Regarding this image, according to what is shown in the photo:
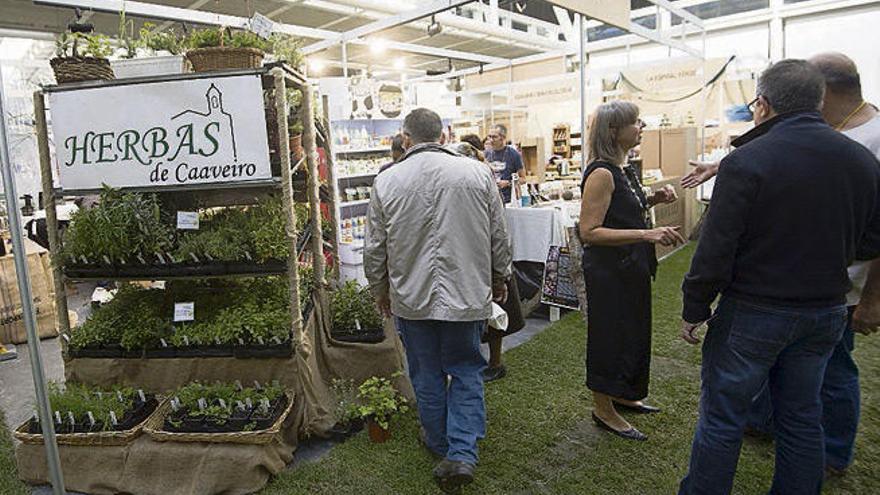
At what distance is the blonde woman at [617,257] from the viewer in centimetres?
235

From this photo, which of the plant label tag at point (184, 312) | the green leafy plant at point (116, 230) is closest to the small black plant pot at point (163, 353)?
the plant label tag at point (184, 312)

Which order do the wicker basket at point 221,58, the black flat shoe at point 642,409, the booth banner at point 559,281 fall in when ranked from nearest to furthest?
the wicker basket at point 221,58 < the black flat shoe at point 642,409 < the booth banner at point 559,281

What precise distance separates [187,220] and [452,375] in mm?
1445

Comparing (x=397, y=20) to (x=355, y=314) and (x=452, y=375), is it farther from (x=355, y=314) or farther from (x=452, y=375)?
(x=452, y=375)

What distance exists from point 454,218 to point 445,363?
64 cm

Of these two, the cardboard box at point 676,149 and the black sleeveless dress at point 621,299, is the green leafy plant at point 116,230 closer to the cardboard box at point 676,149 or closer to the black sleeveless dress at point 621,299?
the black sleeveless dress at point 621,299

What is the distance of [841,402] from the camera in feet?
7.04

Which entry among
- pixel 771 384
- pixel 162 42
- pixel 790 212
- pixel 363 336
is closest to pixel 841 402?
pixel 771 384

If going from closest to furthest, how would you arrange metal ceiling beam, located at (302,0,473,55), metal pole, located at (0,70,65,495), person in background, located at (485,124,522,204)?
metal pole, located at (0,70,65,495) < metal ceiling beam, located at (302,0,473,55) < person in background, located at (485,124,522,204)

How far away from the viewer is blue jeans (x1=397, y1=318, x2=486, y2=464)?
7.56 ft

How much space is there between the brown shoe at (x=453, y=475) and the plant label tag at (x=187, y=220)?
159cm

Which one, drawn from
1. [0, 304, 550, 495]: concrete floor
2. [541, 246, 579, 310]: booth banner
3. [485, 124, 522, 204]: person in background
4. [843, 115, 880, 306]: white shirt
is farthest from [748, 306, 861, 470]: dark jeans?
[485, 124, 522, 204]: person in background

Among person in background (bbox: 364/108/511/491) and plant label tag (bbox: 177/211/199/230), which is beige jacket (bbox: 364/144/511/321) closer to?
person in background (bbox: 364/108/511/491)

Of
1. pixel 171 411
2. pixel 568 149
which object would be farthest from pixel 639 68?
pixel 171 411
